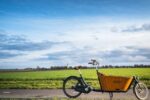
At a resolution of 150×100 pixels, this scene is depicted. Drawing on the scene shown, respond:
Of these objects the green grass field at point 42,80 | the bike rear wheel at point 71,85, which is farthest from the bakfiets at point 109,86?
the green grass field at point 42,80

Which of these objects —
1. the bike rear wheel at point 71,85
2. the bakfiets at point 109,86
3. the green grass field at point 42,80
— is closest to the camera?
the bakfiets at point 109,86

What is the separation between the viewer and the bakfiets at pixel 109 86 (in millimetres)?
12875

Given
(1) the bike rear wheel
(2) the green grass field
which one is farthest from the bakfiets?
(2) the green grass field

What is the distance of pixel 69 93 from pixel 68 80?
0.58 meters

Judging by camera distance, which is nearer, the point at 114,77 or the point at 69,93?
the point at 114,77

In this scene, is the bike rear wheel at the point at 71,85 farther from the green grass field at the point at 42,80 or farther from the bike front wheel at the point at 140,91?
the green grass field at the point at 42,80

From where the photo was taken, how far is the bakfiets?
12.9 meters

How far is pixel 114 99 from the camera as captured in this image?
45.8ft

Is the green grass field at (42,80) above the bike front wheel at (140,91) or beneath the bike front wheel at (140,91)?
above

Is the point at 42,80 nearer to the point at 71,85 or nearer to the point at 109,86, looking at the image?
the point at 71,85

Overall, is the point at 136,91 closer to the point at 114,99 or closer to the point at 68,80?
the point at 114,99

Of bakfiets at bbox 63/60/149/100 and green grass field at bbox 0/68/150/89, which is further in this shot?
green grass field at bbox 0/68/150/89

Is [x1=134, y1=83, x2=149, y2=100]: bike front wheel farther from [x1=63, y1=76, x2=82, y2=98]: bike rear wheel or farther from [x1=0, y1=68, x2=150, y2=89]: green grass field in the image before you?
[x1=0, y1=68, x2=150, y2=89]: green grass field

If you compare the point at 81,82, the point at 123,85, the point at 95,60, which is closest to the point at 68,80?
the point at 81,82
